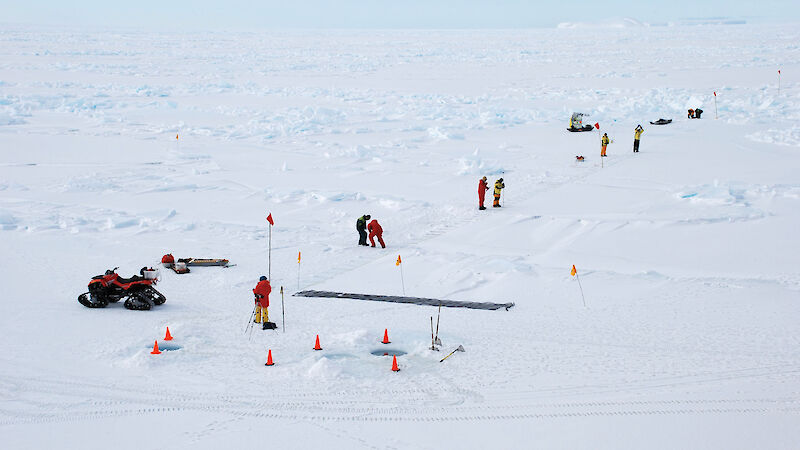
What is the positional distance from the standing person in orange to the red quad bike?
206 cm

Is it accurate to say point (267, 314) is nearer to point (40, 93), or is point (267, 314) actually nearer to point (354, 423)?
point (354, 423)

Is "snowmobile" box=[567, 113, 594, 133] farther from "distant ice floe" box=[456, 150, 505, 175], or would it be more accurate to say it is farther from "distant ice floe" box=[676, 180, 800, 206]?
"distant ice floe" box=[676, 180, 800, 206]

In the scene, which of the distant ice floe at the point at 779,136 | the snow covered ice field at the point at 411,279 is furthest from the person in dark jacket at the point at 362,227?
the distant ice floe at the point at 779,136

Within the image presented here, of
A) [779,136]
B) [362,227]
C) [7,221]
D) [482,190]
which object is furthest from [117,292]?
[779,136]

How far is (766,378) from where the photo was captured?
963 cm

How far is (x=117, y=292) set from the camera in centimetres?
1249

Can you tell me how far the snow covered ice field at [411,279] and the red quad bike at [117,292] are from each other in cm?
24

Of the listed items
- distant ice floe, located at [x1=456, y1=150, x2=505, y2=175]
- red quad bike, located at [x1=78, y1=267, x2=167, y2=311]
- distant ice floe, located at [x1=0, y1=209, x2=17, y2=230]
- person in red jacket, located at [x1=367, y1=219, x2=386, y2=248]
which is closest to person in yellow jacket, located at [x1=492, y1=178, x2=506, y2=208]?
person in red jacket, located at [x1=367, y1=219, x2=386, y2=248]

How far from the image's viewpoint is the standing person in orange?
11.5m

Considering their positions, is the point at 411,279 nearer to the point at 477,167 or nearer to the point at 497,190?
the point at 497,190

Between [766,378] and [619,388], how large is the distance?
1.98 m

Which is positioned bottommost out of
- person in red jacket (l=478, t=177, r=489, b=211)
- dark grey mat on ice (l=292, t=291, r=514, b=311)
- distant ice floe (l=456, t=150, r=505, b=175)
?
dark grey mat on ice (l=292, t=291, r=514, b=311)

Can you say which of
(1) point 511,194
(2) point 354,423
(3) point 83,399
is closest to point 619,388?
(2) point 354,423

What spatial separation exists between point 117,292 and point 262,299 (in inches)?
110
